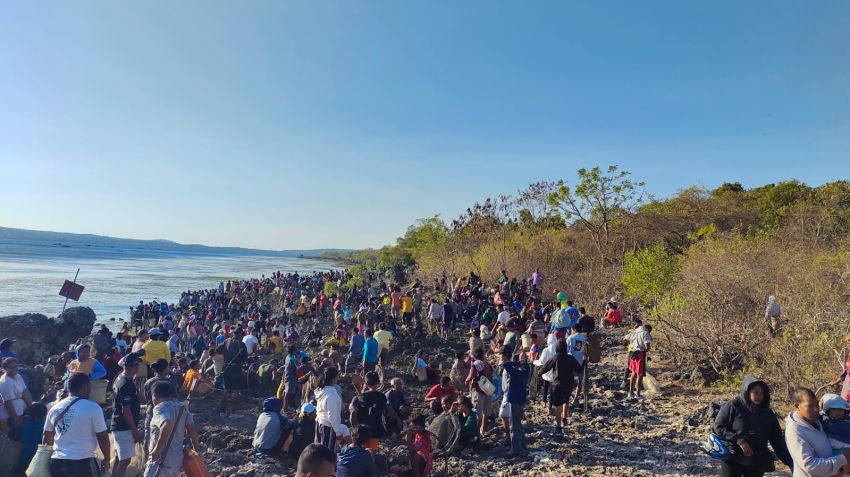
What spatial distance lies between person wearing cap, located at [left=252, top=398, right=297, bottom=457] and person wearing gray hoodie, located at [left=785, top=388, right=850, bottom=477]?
208 inches

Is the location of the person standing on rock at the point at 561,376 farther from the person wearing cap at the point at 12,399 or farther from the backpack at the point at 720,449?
the person wearing cap at the point at 12,399

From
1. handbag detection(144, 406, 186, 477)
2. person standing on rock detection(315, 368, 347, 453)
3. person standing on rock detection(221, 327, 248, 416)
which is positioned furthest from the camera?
person standing on rock detection(221, 327, 248, 416)

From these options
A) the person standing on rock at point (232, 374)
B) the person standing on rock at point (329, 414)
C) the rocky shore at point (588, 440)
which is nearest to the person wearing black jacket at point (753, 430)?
the rocky shore at point (588, 440)

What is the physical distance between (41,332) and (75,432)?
54.8 ft

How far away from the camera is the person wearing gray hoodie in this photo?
3512 millimetres

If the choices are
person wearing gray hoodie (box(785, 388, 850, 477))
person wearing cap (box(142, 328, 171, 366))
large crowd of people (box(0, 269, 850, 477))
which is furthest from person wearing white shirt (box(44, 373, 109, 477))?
person wearing gray hoodie (box(785, 388, 850, 477))

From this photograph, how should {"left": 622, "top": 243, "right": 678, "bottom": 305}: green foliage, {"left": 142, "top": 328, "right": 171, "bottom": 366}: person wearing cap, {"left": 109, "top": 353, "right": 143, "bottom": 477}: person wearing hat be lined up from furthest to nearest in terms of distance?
1. {"left": 622, "top": 243, "right": 678, "bottom": 305}: green foliage
2. {"left": 142, "top": 328, "right": 171, "bottom": 366}: person wearing cap
3. {"left": 109, "top": 353, "right": 143, "bottom": 477}: person wearing hat

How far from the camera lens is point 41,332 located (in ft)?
55.3

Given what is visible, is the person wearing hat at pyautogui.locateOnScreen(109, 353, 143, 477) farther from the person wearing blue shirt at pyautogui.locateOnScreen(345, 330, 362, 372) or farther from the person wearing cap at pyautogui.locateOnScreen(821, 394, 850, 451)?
the person wearing blue shirt at pyautogui.locateOnScreen(345, 330, 362, 372)

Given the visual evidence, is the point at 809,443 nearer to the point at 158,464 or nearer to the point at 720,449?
the point at 720,449

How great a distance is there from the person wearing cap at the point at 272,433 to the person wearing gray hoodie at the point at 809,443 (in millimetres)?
5272

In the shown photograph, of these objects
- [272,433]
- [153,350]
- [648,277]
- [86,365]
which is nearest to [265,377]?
[153,350]

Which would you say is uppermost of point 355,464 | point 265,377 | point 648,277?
point 648,277

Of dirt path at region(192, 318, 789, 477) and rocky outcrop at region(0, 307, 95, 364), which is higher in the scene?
dirt path at region(192, 318, 789, 477)
